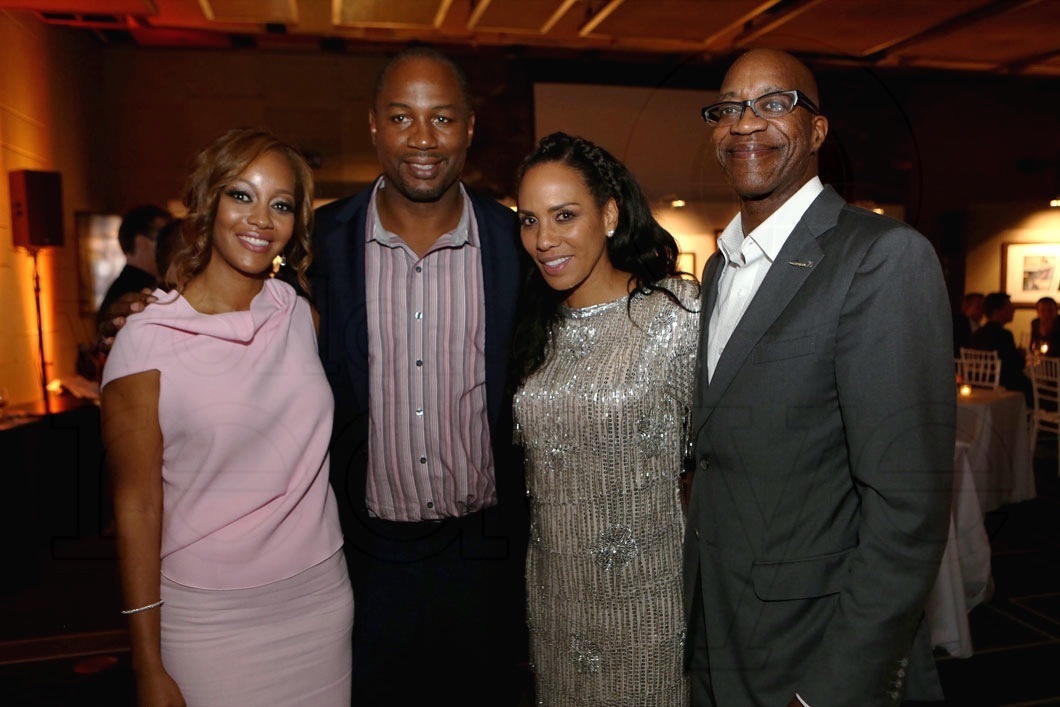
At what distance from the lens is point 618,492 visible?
1490 mm

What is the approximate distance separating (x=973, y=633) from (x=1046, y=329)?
5.47 ft

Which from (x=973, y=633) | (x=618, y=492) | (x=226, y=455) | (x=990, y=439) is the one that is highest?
(x=226, y=455)

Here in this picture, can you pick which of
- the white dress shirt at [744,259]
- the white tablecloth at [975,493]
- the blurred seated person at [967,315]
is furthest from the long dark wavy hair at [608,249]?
the white tablecloth at [975,493]

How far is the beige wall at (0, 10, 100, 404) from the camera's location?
9.36ft

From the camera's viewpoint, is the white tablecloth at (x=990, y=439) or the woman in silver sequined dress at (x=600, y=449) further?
the white tablecloth at (x=990, y=439)

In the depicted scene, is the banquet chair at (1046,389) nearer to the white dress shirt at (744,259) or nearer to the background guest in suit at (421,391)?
the white dress shirt at (744,259)

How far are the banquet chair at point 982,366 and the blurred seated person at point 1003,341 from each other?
0.05m

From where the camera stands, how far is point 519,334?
1.68 meters

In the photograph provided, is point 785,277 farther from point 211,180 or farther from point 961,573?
point 961,573

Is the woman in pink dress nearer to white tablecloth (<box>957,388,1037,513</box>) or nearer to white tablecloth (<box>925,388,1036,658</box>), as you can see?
white tablecloth (<box>925,388,1036,658</box>)

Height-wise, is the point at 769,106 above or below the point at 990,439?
above

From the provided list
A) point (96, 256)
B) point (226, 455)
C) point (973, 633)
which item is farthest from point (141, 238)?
point (973, 633)

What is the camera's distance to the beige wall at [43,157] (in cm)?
285

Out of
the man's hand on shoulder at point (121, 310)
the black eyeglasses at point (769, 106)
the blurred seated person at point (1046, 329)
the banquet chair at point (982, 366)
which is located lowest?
the banquet chair at point (982, 366)
